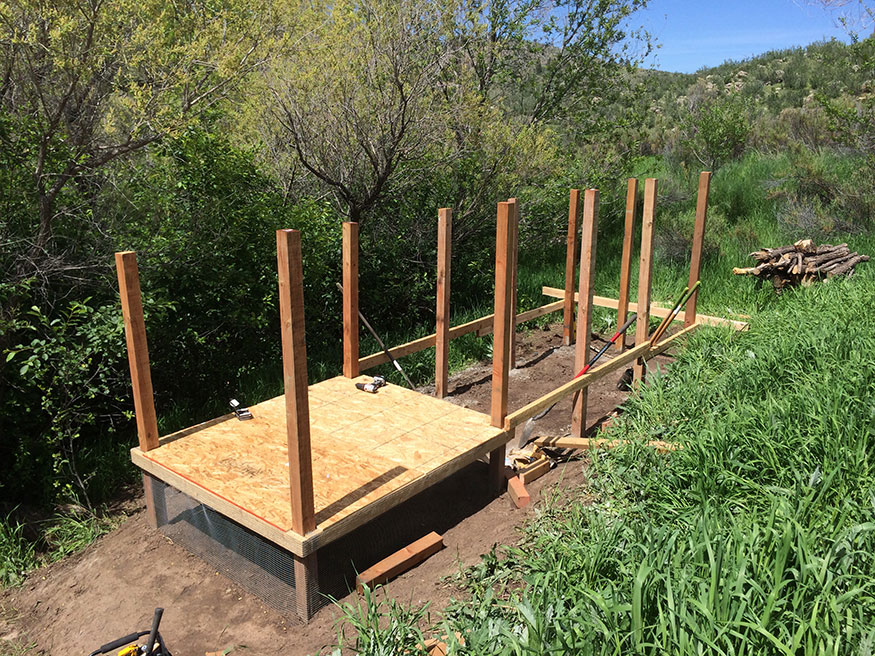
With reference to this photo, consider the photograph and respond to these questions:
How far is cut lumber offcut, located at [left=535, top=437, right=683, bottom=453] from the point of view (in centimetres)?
440

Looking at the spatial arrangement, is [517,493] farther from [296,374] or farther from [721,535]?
[296,374]

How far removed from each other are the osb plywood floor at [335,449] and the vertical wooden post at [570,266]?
2490 millimetres

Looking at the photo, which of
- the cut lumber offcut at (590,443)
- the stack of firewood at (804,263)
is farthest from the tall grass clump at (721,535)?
the stack of firewood at (804,263)

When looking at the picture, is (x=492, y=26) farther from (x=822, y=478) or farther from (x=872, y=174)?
(x=822, y=478)

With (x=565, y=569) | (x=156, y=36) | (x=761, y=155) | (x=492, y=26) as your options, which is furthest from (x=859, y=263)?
(x=761, y=155)

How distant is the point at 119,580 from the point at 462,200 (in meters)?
6.30

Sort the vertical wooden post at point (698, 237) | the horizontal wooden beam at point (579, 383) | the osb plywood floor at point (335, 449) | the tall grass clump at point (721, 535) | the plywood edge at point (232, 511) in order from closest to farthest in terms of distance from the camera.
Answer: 1. the tall grass clump at point (721, 535)
2. the plywood edge at point (232, 511)
3. the osb plywood floor at point (335, 449)
4. the horizontal wooden beam at point (579, 383)
5. the vertical wooden post at point (698, 237)

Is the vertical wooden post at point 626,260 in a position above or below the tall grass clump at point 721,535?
above

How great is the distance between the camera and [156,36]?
17.6 feet

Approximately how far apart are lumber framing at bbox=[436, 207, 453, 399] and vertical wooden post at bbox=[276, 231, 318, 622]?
8.13ft

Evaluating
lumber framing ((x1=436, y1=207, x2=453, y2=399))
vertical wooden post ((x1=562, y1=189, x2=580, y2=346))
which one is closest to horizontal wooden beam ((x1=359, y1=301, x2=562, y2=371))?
lumber framing ((x1=436, y1=207, x2=453, y2=399))

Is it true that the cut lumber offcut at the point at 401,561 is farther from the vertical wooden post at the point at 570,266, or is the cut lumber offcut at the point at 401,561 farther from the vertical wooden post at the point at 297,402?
the vertical wooden post at the point at 570,266

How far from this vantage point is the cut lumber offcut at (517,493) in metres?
4.69

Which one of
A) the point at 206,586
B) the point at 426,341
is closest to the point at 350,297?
the point at 426,341
